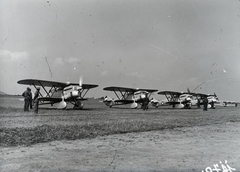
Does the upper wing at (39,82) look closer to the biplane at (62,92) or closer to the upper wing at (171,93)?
the biplane at (62,92)

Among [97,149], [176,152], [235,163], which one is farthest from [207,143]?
[97,149]

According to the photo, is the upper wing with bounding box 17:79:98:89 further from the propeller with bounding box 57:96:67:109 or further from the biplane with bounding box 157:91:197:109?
the biplane with bounding box 157:91:197:109

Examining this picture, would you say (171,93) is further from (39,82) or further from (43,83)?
(39,82)

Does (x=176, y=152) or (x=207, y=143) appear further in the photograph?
(x=207, y=143)

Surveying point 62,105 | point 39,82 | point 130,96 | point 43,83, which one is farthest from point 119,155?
point 130,96

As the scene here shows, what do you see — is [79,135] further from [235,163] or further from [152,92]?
[152,92]

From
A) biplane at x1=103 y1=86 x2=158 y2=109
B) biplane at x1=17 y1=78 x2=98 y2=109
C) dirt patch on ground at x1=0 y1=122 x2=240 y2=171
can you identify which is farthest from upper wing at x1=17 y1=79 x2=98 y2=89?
dirt patch on ground at x1=0 y1=122 x2=240 y2=171

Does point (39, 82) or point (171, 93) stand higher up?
point (39, 82)

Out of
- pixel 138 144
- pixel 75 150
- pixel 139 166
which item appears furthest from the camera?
pixel 138 144

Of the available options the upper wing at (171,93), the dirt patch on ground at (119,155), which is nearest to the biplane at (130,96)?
the upper wing at (171,93)
